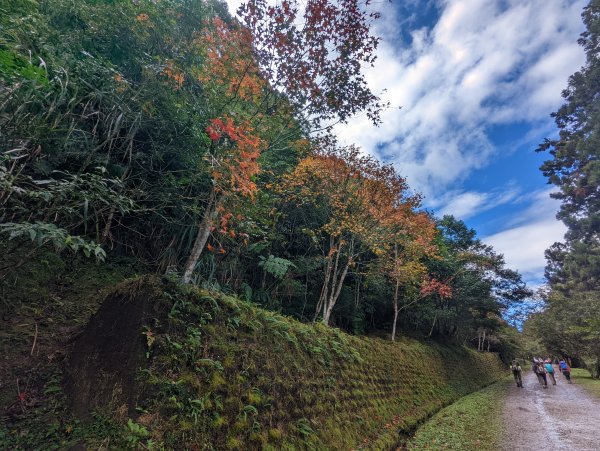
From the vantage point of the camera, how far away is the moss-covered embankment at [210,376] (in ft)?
11.5

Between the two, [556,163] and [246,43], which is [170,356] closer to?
[246,43]

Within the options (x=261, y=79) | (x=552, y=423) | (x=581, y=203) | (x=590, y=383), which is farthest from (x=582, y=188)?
(x=261, y=79)

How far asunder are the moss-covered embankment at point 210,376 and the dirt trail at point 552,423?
3.29 metres

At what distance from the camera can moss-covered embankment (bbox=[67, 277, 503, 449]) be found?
11.5 feet

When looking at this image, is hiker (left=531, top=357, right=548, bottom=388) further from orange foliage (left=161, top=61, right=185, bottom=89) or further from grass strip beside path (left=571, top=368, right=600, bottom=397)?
Answer: orange foliage (left=161, top=61, right=185, bottom=89)

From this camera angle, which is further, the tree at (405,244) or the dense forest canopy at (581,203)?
the dense forest canopy at (581,203)

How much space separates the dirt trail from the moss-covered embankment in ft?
10.8

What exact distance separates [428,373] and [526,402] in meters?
3.96

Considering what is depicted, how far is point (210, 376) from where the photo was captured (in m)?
4.08

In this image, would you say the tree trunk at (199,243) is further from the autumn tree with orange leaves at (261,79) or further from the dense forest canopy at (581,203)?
the dense forest canopy at (581,203)

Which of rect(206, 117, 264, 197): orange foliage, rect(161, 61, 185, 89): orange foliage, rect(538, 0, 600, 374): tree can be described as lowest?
rect(206, 117, 264, 197): orange foliage

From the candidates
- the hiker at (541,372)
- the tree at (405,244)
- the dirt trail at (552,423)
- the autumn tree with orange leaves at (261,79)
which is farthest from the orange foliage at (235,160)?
the hiker at (541,372)

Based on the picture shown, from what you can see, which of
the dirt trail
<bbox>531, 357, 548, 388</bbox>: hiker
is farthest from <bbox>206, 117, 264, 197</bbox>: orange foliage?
<bbox>531, 357, 548, 388</bbox>: hiker

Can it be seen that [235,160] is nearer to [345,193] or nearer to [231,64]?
[231,64]
